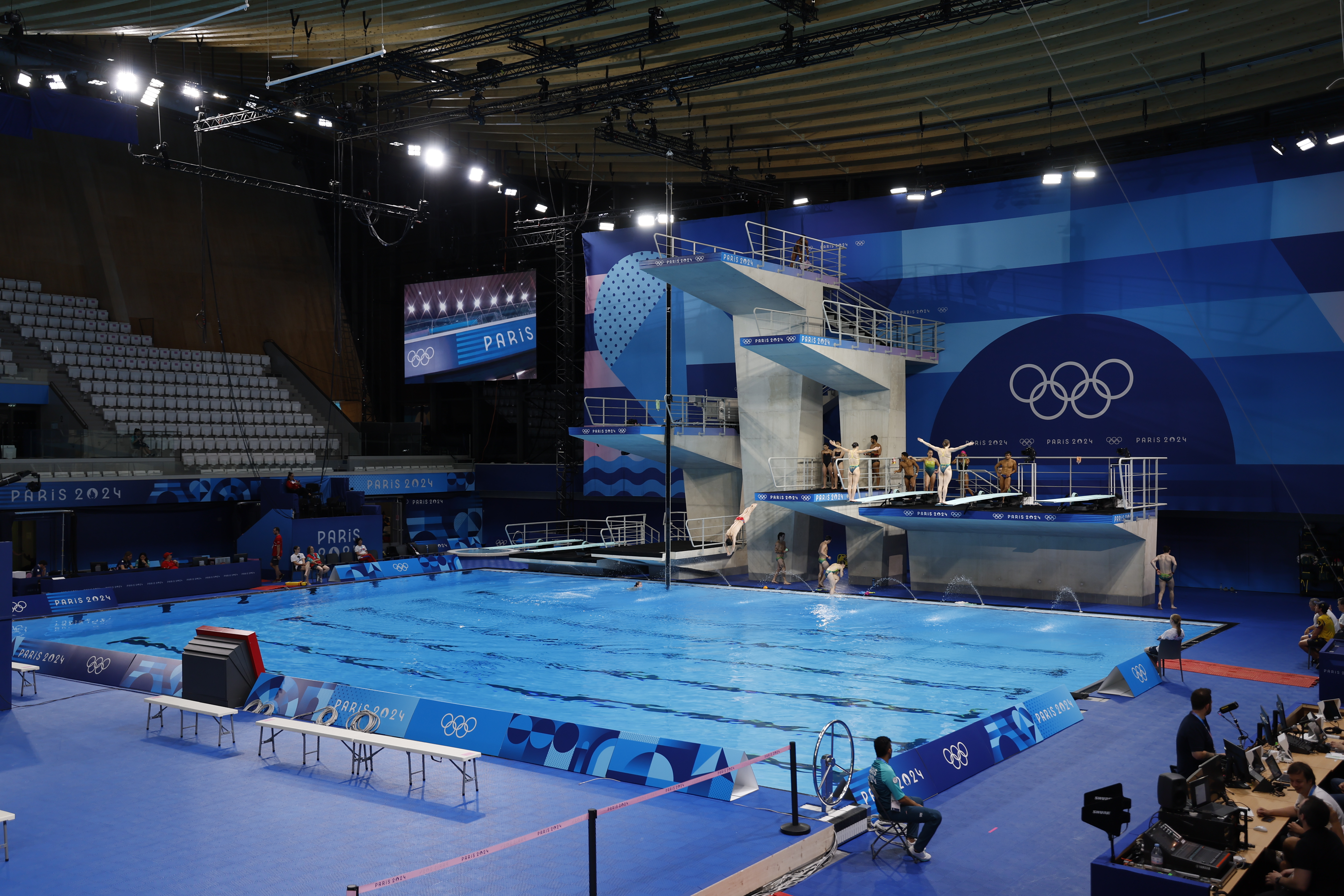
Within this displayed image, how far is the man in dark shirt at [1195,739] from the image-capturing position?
777 cm

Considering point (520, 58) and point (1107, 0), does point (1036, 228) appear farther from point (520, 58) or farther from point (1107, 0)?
point (520, 58)

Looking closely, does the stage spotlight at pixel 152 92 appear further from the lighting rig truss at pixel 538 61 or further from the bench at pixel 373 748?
the bench at pixel 373 748

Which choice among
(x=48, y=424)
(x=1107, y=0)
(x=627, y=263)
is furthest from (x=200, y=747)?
(x=627, y=263)

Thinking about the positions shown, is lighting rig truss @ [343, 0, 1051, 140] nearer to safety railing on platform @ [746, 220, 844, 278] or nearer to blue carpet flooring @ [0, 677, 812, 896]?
safety railing on platform @ [746, 220, 844, 278]

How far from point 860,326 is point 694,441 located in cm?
535

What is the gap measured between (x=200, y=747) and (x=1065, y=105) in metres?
21.6

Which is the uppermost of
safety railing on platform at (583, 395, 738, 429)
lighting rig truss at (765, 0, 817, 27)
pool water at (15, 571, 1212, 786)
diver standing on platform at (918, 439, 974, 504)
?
lighting rig truss at (765, 0, 817, 27)

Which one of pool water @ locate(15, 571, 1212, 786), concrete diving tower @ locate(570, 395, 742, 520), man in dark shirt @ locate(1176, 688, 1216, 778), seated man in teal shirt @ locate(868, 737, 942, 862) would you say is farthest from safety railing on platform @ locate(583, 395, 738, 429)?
man in dark shirt @ locate(1176, 688, 1216, 778)

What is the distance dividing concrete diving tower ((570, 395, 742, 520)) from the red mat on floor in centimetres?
1403

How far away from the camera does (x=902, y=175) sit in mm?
27984

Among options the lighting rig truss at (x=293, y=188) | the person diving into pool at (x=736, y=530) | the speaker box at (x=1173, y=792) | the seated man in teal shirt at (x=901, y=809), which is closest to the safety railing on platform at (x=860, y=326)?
the person diving into pool at (x=736, y=530)

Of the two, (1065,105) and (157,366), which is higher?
(1065,105)

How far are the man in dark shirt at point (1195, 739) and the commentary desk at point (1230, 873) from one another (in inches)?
13.7

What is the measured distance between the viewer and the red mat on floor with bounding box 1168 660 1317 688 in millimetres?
13242
